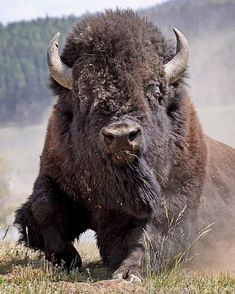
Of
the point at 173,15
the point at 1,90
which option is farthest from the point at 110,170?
the point at 1,90

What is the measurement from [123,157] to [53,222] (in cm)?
135

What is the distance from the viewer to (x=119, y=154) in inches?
289

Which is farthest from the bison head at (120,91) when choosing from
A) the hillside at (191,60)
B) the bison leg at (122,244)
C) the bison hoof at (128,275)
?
the hillside at (191,60)

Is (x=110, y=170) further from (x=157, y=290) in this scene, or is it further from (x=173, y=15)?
(x=173, y=15)

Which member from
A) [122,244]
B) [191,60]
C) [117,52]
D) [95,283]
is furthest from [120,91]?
[191,60]

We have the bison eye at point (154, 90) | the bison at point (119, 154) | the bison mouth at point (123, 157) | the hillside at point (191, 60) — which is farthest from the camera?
the hillside at point (191, 60)

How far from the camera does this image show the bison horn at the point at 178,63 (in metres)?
8.37

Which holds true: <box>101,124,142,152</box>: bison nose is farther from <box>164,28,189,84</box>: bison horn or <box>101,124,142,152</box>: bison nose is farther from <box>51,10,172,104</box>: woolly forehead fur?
<box>164,28,189,84</box>: bison horn

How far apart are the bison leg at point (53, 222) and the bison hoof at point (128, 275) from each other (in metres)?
0.78

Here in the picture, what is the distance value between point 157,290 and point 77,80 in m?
2.69

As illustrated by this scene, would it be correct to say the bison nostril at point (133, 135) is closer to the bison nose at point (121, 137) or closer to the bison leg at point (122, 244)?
the bison nose at point (121, 137)

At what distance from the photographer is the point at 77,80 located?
807 cm

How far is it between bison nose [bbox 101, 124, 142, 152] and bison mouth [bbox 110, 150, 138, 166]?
7cm

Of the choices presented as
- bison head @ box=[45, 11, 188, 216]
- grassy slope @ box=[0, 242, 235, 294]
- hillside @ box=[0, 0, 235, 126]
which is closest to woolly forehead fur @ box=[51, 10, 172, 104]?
bison head @ box=[45, 11, 188, 216]
